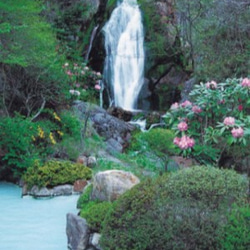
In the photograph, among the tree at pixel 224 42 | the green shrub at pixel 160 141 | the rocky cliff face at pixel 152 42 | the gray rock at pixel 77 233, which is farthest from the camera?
the rocky cliff face at pixel 152 42

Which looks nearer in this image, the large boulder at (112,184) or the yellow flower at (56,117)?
the large boulder at (112,184)

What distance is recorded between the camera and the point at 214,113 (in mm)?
7703

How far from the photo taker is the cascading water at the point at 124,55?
20312 mm

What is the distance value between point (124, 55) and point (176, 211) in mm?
A: 16415

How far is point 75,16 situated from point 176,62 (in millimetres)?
5300

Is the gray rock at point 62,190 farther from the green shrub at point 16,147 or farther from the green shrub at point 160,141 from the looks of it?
the green shrub at point 160,141

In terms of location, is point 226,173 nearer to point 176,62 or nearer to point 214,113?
point 214,113

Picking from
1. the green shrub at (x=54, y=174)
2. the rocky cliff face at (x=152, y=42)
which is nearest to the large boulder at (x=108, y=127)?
the rocky cliff face at (x=152, y=42)

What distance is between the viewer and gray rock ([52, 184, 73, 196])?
32.4 feet

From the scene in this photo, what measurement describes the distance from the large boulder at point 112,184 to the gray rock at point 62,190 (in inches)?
104

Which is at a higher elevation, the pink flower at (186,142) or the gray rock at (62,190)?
the pink flower at (186,142)

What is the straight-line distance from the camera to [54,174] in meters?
9.97

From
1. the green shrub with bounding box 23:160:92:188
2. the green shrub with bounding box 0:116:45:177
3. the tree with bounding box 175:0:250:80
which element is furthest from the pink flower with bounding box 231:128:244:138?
the green shrub with bounding box 0:116:45:177

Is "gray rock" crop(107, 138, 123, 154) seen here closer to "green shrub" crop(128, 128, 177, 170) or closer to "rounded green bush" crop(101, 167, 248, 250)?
"green shrub" crop(128, 128, 177, 170)
